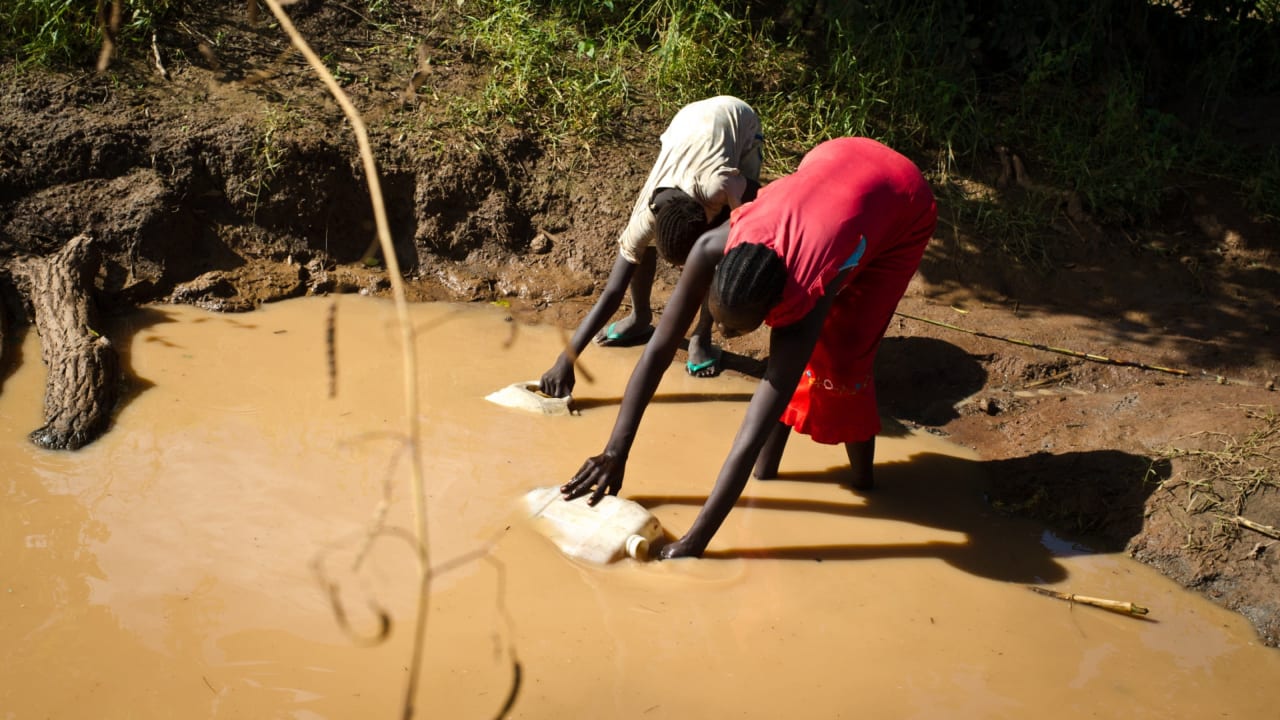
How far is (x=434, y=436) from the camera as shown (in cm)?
357

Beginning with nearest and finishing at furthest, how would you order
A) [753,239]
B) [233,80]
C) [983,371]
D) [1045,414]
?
1. [753,239]
2. [1045,414]
3. [983,371]
4. [233,80]

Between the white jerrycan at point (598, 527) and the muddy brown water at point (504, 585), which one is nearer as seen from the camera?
the muddy brown water at point (504, 585)

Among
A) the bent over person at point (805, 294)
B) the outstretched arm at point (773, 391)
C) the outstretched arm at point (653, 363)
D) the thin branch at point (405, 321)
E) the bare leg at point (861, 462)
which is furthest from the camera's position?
the bare leg at point (861, 462)

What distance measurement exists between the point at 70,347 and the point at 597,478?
2.02 metres

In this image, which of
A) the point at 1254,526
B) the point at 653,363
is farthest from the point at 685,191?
the point at 1254,526

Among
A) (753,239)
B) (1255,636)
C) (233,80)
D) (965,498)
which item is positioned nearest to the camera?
(753,239)

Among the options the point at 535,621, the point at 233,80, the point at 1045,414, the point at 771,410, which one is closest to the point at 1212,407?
the point at 1045,414

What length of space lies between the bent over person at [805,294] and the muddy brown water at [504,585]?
1.05 feet

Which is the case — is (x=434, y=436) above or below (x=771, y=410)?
below

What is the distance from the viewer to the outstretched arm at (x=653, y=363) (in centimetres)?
287

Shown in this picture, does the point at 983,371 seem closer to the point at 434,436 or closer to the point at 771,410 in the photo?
the point at 771,410

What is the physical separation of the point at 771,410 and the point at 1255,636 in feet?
5.28

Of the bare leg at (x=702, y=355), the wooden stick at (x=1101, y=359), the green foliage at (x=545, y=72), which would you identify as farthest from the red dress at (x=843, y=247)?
the green foliage at (x=545, y=72)

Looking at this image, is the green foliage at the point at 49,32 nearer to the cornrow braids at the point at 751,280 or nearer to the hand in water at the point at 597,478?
the hand in water at the point at 597,478
